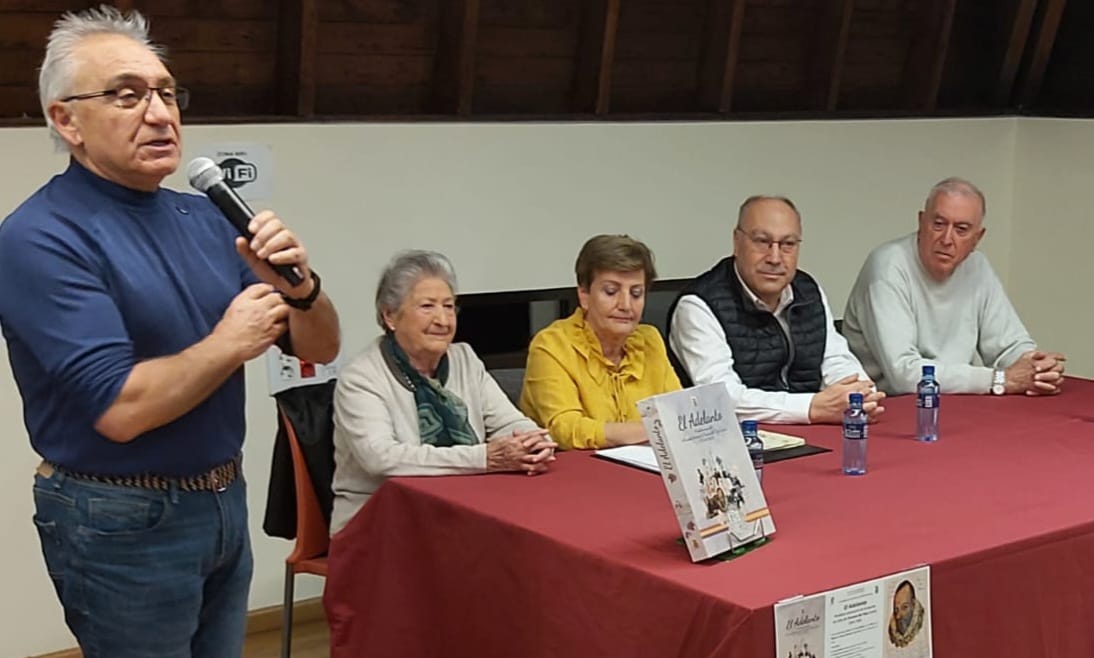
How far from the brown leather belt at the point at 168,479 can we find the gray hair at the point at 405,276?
1159mm

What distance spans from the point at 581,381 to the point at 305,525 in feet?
2.44

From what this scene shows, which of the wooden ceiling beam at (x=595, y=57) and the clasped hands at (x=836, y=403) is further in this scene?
the wooden ceiling beam at (x=595, y=57)

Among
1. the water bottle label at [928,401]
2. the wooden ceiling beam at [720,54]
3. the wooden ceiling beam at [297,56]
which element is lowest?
the water bottle label at [928,401]

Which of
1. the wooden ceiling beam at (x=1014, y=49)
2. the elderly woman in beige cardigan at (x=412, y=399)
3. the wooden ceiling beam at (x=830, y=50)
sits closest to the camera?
the elderly woman in beige cardigan at (x=412, y=399)

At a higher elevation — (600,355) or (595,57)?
(595,57)

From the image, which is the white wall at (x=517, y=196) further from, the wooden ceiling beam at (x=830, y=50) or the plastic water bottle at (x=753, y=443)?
the plastic water bottle at (x=753, y=443)

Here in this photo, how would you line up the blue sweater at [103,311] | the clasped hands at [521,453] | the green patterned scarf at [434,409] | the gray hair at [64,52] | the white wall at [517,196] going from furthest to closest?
the white wall at [517,196] → the green patterned scarf at [434,409] → the clasped hands at [521,453] → the gray hair at [64,52] → the blue sweater at [103,311]

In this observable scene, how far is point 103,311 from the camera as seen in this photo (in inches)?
76.1

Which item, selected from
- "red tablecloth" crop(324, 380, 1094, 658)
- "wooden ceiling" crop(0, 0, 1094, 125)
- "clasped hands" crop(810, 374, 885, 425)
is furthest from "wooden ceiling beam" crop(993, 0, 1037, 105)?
"red tablecloth" crop(324, 380, 1094, 658)

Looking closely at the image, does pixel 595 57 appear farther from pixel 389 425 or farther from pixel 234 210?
pixel 234 210

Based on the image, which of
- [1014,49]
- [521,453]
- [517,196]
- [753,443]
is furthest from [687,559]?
[1014,49]

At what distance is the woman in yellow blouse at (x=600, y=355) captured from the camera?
3400 mm

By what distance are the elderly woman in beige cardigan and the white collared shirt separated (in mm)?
552

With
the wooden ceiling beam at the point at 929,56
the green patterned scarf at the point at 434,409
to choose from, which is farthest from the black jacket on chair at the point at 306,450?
the wooden ceiling beam at the point at 929,56
